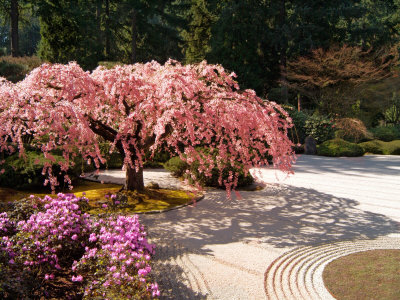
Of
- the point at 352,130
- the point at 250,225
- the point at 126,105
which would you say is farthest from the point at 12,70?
the point at 352,130

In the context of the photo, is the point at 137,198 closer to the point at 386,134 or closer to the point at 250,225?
the point at 250,225

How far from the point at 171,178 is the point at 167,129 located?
423 cm

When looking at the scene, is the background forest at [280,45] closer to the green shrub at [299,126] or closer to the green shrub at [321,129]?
the green shrub at [299,126]

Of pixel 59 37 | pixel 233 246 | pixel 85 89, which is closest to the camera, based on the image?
pixel 233 246

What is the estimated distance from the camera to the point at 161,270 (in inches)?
190

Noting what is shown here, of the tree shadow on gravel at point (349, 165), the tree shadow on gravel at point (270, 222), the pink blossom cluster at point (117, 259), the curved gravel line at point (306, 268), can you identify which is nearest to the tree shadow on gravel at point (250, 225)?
the tree shadow on gravel at point (270, 222)

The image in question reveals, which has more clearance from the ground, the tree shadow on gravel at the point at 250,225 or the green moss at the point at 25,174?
the green moss at the point at 25,174

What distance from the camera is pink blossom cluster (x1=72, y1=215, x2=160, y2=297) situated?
3.59 meters

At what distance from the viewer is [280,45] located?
87.1ft

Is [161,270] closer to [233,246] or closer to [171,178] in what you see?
[233,246]

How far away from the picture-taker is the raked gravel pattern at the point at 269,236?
14.9ft

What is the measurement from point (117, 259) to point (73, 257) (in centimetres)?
105

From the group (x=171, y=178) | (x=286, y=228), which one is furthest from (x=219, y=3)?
(x=286, y=228)

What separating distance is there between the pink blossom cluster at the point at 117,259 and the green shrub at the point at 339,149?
1590cm
